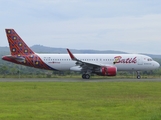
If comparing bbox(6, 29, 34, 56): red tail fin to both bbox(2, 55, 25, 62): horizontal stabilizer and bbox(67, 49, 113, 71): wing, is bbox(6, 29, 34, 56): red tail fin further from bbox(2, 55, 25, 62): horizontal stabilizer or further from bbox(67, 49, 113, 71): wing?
bbox(67, 49, 113, 71): wing

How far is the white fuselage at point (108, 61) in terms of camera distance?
43656 mm

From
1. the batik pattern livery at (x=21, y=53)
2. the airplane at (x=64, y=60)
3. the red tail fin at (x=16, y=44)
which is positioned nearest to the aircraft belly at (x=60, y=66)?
the airplane at (x=64, y=60)

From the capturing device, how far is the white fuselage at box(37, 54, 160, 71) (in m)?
43.7

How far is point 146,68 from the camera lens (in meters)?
44.4

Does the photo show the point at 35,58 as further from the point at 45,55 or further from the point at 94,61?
the point at 94,61

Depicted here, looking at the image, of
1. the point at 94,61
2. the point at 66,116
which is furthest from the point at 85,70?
the point at 66,116

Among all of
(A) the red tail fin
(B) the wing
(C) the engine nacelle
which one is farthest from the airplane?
(C) the engine nacelle

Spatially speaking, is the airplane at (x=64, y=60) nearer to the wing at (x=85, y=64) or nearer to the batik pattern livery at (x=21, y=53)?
the batik pattern livery at (x=21, y=53)

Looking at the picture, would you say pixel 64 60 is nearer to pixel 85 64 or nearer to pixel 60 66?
pixel 60 66

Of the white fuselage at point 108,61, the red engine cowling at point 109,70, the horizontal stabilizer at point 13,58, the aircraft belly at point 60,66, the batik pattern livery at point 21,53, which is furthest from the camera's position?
the aircraft belly at point 60,66

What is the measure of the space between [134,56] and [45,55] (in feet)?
35.2

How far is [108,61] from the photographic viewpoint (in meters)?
43.8

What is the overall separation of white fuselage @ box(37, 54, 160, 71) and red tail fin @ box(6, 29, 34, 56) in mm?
1883

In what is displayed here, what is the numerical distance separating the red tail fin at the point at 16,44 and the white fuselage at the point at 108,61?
1883mm
